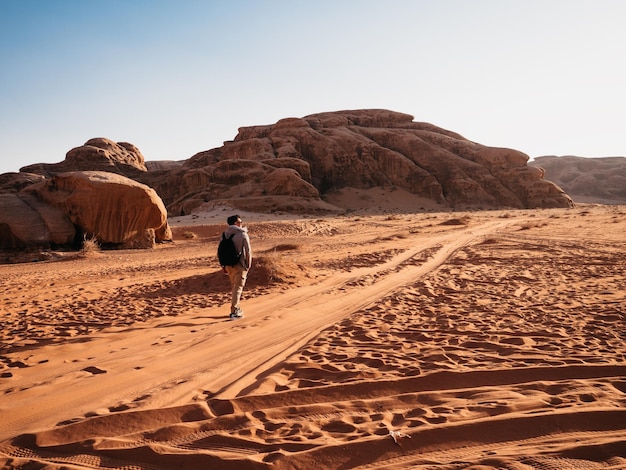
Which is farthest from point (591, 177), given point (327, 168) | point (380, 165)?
point (327, 168)

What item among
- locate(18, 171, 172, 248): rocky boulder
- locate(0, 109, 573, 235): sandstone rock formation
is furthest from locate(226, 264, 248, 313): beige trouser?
locate(0, 109, 573, 235): sandstone rock formation

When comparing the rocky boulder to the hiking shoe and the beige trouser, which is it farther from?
the hiking shoe

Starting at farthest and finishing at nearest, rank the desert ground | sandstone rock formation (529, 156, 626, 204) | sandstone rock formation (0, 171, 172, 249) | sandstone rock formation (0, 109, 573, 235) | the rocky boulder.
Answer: sandstone rock formation (529, 156, 626, 204)
sandstone rock formation (0, 109, 573, 235)
the rocky boulder
sandstone rock formation (0, 171, 172, 249)
the desert ground

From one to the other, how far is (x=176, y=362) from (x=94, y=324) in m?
2.62

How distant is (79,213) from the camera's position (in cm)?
1730

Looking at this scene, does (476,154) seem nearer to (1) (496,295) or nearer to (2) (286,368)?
(1) (496,295)

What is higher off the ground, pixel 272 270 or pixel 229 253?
pixel 229 253

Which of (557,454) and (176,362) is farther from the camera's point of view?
(176,362)

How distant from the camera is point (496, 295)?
748 centimetres

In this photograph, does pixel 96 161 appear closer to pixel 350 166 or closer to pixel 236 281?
pixel 350 166

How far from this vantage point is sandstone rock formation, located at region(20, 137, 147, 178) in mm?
49219

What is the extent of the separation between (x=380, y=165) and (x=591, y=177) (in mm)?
56150

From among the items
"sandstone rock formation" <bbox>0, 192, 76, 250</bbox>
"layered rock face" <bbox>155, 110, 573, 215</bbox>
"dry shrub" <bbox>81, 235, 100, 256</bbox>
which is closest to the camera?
"dry shrub" <bbox>81, 235, 100, 256</bbox>

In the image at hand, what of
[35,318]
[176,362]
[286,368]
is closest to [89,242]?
[35,318]
